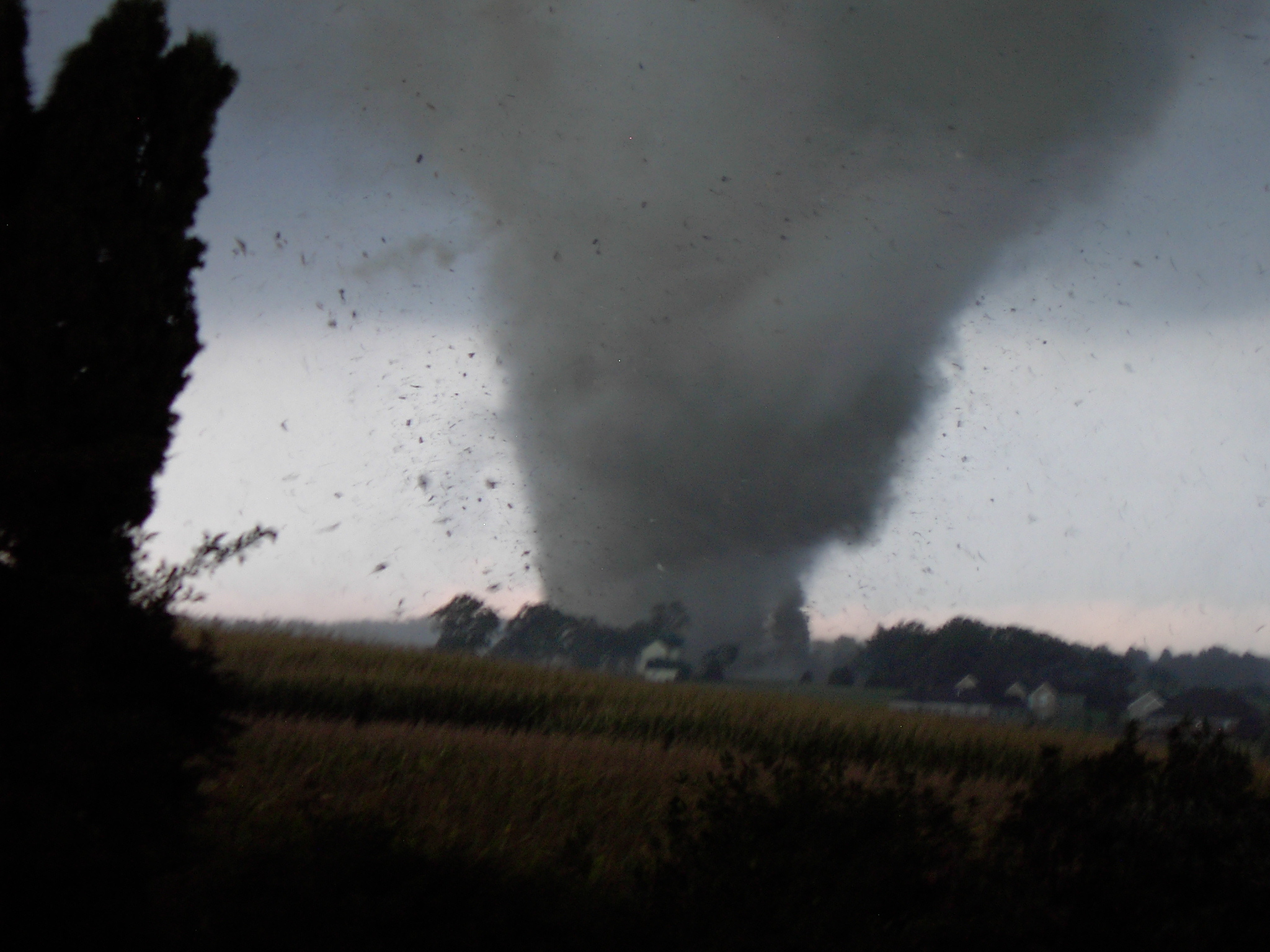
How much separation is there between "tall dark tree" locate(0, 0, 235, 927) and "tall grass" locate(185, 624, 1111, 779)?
9.65 m

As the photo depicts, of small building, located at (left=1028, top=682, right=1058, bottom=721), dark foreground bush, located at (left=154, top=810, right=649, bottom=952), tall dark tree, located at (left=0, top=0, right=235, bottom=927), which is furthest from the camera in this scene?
small building, located at (left=1028, top=682, right=1058, bottom=721)

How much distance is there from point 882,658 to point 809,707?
4961 mm

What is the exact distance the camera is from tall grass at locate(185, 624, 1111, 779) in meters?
16.4

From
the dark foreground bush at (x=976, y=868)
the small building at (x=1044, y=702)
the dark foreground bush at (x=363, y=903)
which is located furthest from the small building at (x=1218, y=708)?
the dark foreground bush at (x=363, y=903)

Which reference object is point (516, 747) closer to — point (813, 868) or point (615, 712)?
point (813, 868)

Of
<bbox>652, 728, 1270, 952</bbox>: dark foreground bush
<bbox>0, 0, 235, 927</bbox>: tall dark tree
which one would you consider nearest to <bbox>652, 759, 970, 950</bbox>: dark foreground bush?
<bbox>652, 728, 1270, 952</bbox>: dark foreground bush

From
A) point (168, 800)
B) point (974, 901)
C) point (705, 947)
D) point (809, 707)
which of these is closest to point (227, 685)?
point (168, 800)

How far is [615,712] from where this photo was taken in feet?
56.1

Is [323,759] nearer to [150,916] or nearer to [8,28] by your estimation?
[150,916]

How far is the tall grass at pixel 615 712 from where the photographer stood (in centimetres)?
1639

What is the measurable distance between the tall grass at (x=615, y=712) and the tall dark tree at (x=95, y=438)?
9.65 metres

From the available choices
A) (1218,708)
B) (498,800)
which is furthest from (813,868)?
(1218,708)

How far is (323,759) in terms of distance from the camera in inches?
364

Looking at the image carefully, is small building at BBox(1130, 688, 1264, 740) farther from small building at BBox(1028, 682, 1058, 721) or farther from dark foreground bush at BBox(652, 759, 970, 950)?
dark foreground bush at BBox(652, 759, 970, 950)
